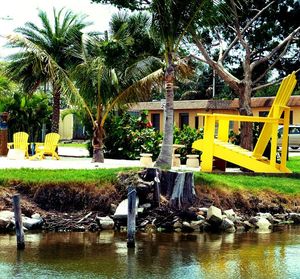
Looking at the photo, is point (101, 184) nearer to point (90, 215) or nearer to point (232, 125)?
point (90, 215)

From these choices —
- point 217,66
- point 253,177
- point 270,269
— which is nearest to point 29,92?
point 217,66

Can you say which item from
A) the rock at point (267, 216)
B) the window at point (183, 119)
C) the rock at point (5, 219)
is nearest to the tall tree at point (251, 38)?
the rock at point (267, 216)

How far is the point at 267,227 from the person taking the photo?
55.4 feet

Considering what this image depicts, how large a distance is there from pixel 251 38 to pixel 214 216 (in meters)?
12.2

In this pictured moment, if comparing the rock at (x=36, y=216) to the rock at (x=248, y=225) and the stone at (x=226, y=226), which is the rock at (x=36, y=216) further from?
the rock at (x=248, y=225)

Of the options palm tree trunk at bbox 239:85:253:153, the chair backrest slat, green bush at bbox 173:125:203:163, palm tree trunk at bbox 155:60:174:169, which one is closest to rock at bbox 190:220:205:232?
palm tree trunk at bbox 155:60:174:169

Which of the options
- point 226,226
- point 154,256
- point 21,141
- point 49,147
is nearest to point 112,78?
point 49,147

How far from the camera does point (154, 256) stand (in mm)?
13055

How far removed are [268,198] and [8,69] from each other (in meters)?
15.9

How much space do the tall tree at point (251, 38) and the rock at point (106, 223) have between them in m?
8.92

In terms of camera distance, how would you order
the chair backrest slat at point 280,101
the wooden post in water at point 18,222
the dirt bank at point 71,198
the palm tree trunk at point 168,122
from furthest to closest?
1. the chair backrest slat at point 280,101
2. the palm tree trunk at point 168,122
3. the dirt bank at point 71,198
4. the wooden post in water at point 18,222

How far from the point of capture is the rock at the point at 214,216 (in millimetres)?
16188

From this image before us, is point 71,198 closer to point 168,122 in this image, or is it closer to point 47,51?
point 168,122

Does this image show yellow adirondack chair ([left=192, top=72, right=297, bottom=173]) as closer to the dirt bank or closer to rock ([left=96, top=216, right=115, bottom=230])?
the dirt bank
